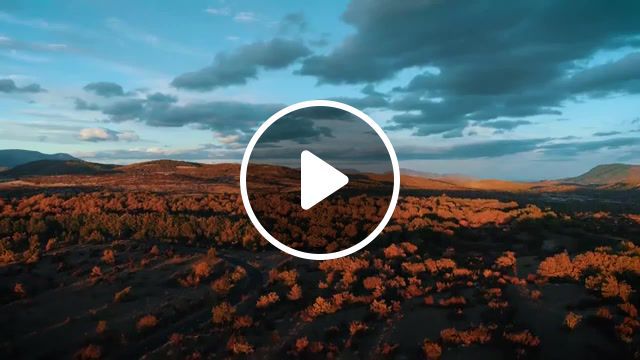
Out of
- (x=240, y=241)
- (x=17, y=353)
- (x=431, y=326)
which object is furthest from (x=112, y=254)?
(x=431, y=326)

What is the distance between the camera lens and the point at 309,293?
94.4 ft

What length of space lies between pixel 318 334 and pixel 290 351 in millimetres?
2415

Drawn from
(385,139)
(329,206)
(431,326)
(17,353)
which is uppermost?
(385,139)

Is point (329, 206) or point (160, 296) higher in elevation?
point (329, 206)

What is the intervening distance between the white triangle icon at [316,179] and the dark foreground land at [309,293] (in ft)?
7.68

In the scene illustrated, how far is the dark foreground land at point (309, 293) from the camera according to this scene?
20.3 meters

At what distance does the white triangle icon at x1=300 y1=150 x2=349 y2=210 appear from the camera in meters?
9.65

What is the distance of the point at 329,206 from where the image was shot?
1219cm

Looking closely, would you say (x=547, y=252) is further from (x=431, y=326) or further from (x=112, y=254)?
(x=112, y=254)

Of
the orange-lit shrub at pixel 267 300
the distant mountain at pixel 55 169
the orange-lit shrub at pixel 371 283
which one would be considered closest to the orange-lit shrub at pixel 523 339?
the orange-lit shrub at pixel 371 283

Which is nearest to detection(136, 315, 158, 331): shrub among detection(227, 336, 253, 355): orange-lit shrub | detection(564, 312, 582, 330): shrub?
detection(227, 336, 253, 355): orange-lit shrub

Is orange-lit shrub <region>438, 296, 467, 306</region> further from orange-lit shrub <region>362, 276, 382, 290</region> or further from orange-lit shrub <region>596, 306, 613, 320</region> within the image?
orange-lit shrub <region>596, 306, 613, 320</region>

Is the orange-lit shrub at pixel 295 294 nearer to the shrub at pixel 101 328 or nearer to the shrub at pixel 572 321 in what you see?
the shrub at pixel 101 328

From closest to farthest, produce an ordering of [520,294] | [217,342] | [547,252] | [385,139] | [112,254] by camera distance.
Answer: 1. [385,139]
2. [217,342]
3. [520,294]
4. [112,254]
5. [547,252]
